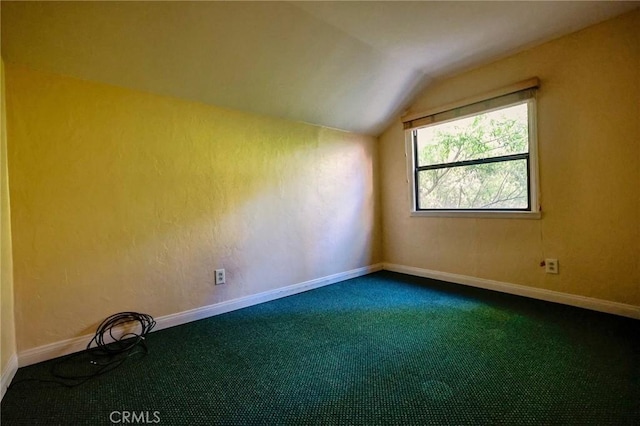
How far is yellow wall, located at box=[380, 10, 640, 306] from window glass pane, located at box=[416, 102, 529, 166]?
0.20m

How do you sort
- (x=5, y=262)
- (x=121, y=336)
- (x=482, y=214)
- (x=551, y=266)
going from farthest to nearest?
1. (x=482, y=214)
2. (x=551, y=266)
3. (x=121, y=336)
4. (x=5, y=262)

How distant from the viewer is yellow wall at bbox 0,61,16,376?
1676 mm

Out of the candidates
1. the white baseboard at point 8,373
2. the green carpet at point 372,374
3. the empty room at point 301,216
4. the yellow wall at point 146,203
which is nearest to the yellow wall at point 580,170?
the empty room at point 301,216

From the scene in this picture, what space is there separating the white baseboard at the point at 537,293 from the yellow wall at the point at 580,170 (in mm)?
46

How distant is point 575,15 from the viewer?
2.26m

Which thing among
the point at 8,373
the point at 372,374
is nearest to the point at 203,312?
the point at 8,373

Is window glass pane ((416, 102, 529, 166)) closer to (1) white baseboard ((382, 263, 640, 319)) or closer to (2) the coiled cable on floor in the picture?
(1) white baseboard ((382, 263, 640, 319))

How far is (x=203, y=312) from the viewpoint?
2.59 m

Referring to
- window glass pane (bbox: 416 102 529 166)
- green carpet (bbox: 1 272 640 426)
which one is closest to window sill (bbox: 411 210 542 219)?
window glass pane (bbox: 416 102 529 166)

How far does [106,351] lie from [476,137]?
3676 millimetres

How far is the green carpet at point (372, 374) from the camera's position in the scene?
52.5 inches

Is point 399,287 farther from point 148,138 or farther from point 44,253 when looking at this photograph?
point 44,253

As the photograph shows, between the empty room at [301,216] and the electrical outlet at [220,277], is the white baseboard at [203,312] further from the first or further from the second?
the electrical outlet at [220,277]

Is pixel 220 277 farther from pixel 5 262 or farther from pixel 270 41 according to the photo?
pixel 270 41
